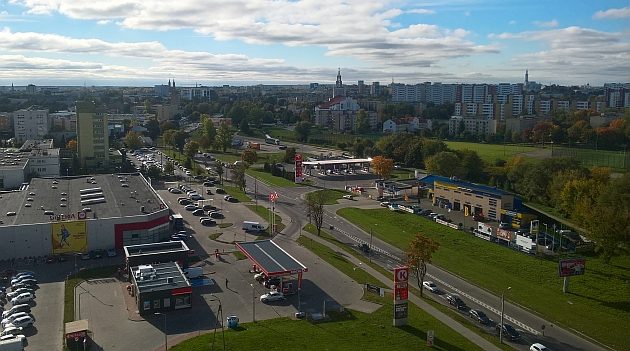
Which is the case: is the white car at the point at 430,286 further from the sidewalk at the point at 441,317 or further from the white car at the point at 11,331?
the white car at the point at 11,331

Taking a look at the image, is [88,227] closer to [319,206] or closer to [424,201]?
[319,206]

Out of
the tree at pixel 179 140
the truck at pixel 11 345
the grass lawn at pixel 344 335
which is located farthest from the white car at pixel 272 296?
the tree at pixel 179 140

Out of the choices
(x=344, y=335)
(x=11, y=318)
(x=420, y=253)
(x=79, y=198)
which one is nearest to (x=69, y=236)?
(x=79, y=198)

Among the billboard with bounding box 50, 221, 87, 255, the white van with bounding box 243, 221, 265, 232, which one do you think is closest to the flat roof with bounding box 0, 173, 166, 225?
the billboard with bounding box 50, 221, 87, 255

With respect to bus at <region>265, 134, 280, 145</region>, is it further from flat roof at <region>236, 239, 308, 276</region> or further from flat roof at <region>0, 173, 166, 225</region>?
flat roof at <region>236, 239, 308, 276</region>

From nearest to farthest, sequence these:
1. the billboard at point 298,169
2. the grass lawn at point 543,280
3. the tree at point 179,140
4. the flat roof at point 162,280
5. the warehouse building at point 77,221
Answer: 1. the grass lawn at point 543,280
2. the flat roof at point 162,280
3. the warehouse building at point 77,221
4. the billboard at point 298,169
5. the tree at point 179,140

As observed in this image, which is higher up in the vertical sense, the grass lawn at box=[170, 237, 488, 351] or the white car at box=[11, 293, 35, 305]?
the white car at box=[11, 293, 35, 305]

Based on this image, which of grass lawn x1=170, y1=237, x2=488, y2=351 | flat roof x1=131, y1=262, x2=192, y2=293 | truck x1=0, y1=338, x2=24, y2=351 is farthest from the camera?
flat roof x1=131, y1=262, x2=192, y2=293
